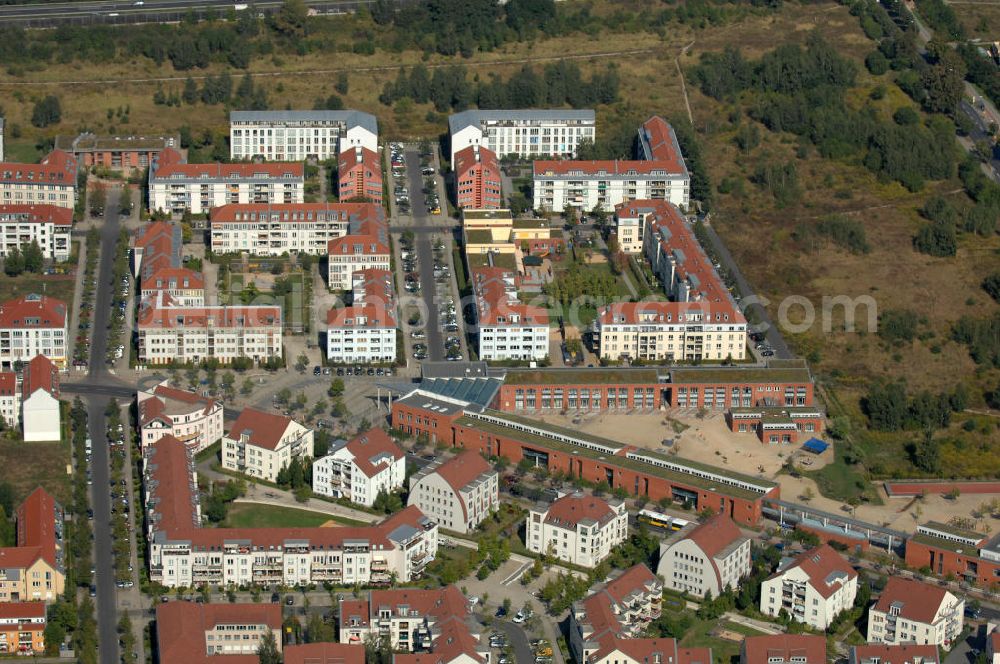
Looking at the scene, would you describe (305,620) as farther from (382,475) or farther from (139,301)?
(139,301)

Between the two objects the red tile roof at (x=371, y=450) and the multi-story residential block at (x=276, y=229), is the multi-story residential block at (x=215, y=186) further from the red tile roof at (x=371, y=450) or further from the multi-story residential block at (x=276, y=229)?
the red tile roof at (x=371, y=450)

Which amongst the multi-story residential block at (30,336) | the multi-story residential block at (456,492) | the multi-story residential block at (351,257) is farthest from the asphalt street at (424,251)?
the multi-story residential block at (30,336)

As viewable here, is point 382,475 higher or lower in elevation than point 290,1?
lower

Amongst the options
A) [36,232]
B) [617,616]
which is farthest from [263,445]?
[36,232]

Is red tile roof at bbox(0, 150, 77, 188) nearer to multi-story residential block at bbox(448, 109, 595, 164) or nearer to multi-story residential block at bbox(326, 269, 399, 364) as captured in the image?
multi-story residential block at bbox(448, 109, 595, 164)

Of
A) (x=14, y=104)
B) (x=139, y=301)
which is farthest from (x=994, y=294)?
(x=14, y=104)

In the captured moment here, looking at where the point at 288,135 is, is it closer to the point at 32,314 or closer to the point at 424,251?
the point at 424,251

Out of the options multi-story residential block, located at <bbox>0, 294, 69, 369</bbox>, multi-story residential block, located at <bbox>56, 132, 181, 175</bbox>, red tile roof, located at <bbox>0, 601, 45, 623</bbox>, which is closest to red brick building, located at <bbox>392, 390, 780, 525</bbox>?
multi-story residential block, located at <bbox>0, 294, 69, 369</bbox>
